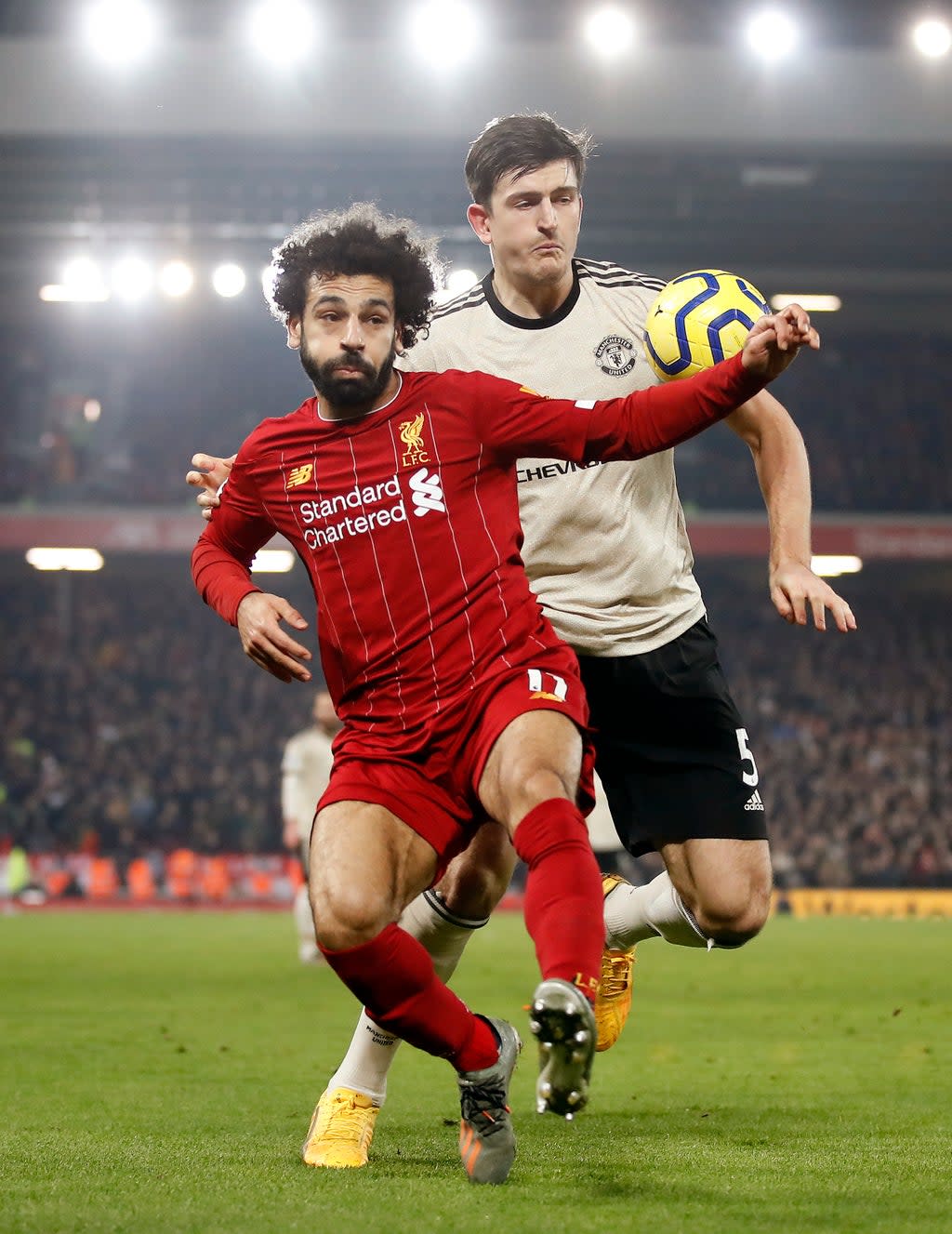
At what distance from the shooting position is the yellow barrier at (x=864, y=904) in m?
22.1

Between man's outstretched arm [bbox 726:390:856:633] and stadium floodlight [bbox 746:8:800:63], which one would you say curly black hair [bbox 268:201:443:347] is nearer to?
man's outstretched arm [bbox 726:390:856:633]

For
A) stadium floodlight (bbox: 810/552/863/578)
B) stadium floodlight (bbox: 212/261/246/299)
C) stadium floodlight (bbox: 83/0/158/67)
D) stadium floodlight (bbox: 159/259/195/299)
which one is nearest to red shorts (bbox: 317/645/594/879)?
stadium floodlight (bbox: 83/0/158/67)

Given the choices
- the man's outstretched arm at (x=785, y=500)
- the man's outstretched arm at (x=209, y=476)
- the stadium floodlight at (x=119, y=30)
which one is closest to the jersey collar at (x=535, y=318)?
the man's outstretched arm at (x=785, y=500)

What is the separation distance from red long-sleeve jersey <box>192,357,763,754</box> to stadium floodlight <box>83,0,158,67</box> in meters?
17.3

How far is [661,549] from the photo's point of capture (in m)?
4.71

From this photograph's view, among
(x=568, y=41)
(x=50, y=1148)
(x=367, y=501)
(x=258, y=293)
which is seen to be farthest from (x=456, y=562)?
(x=258, y=293)

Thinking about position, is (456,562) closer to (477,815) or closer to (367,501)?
(367,501)

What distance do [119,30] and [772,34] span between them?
7.85 metres

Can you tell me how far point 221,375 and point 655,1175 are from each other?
88.5ft

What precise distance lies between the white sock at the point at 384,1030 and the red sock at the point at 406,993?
1.34ft

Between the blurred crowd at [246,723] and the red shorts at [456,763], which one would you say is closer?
the red shorts at [456,763]

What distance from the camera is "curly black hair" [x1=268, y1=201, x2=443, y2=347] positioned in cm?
407

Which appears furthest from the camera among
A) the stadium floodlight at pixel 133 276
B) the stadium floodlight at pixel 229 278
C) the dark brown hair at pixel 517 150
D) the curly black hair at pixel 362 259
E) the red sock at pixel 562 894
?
the stadium floodlight at pixel 229 278

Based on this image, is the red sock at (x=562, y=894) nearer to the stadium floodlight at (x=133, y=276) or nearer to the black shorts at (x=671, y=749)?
the black shorts at (x=671, y=749)
